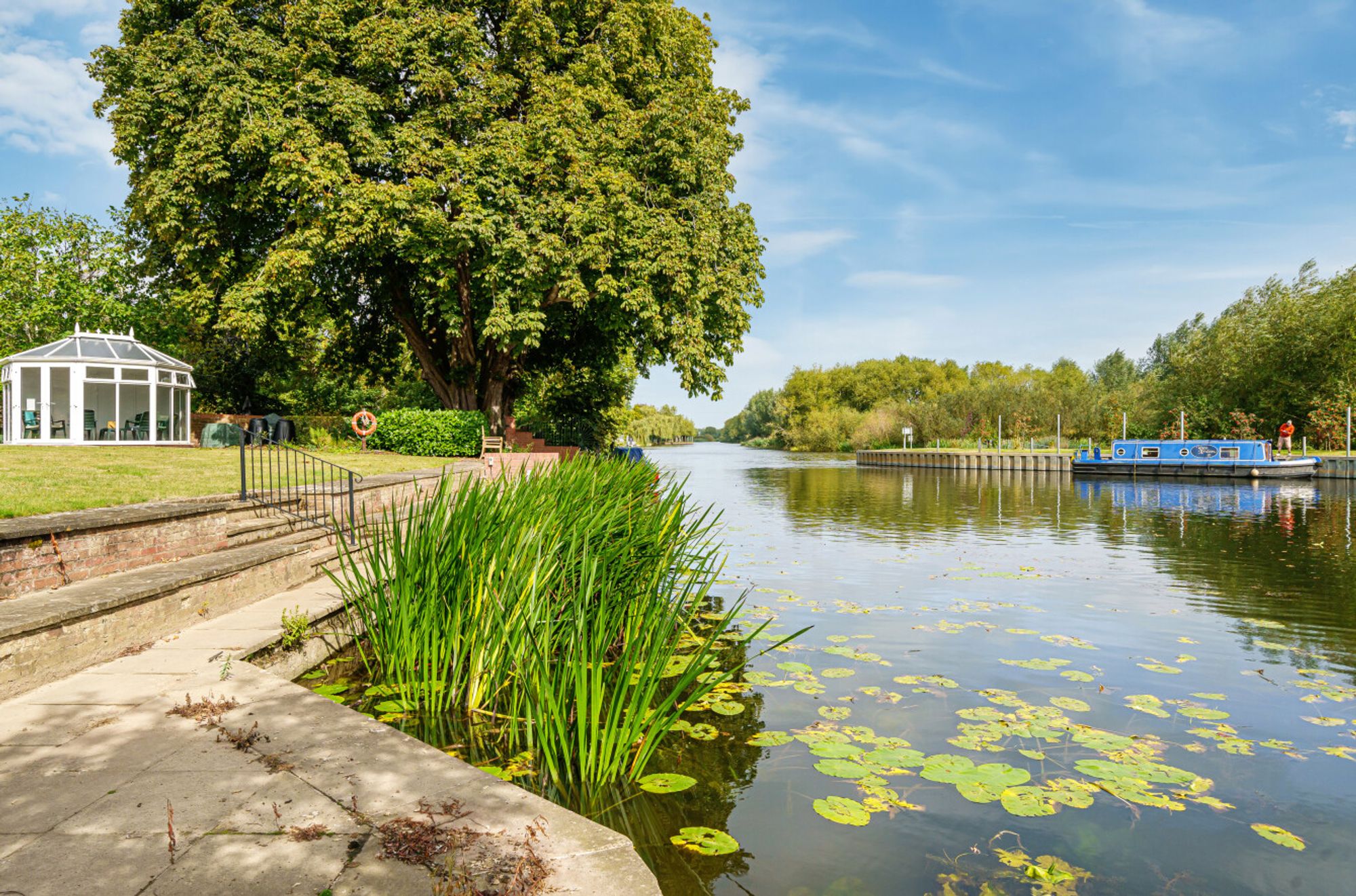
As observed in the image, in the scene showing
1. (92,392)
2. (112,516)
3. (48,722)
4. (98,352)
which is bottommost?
(48,722)

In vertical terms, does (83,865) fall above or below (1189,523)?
above

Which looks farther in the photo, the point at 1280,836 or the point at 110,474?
the point at 110,474

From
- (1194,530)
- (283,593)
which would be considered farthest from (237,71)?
(1194,530)

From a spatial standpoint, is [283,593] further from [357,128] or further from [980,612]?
[357,128]

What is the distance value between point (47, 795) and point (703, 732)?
3284mm

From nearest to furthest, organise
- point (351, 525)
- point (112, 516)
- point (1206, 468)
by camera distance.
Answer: point (112, 516)
point (351, 525)
point (1206, 468)

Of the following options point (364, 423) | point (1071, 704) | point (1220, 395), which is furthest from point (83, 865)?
point (1220, 395)

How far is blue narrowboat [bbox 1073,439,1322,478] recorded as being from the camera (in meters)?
32.8

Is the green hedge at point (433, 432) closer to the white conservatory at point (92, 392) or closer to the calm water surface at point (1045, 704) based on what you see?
the white conservatory at point (92, 392)

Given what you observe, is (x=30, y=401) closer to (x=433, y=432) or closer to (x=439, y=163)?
(x=433, y=432)

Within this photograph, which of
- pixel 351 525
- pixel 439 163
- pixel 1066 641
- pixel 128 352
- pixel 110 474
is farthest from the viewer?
pixel 128 352

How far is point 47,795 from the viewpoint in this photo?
2824 millimetres

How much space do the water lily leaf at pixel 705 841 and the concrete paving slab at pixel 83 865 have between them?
1980mm

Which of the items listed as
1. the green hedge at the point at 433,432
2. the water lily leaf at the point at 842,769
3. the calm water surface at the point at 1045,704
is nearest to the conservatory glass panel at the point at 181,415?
the green hedge at the point at 433,432
